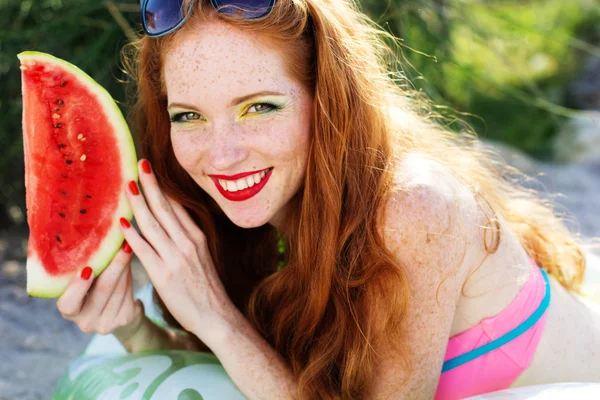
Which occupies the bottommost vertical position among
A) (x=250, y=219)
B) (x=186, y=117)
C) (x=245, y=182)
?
(x=250, y=219)

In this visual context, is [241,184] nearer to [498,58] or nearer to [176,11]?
[176,11]

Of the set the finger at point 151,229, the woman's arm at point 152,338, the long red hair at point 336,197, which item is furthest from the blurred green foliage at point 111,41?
the woman's arm at point 152,338

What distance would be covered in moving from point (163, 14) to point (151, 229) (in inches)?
26.6

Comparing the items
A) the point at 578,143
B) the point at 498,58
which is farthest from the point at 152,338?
the point at 578,143

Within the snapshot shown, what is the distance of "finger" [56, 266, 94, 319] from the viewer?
213 cm

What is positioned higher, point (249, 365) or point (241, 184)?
point (241, 184)

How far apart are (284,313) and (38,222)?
2.93ft

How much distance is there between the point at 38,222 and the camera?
89.8 inches

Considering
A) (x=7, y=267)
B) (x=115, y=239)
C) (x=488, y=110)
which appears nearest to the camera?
(x=115, y=239)

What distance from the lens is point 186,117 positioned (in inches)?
82.4

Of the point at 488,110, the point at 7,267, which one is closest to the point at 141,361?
the point at 7,267

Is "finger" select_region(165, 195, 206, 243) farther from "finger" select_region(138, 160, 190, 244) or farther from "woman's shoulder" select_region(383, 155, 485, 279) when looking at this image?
"woman's shoulder" select_region(383, 155, 485, 279)

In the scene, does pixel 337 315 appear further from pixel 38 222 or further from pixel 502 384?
pixel 38 222

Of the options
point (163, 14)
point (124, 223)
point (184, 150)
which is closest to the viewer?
point (163, 14)
